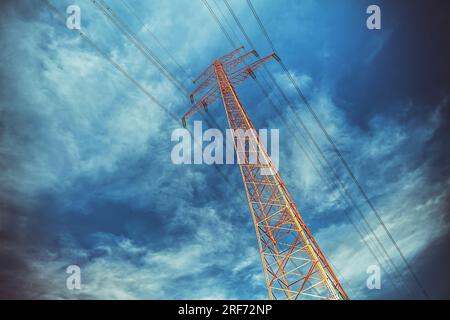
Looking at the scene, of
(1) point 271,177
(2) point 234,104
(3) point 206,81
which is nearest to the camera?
(1) point 271,177

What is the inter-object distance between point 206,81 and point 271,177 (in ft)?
34.9

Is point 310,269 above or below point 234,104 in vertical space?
below
